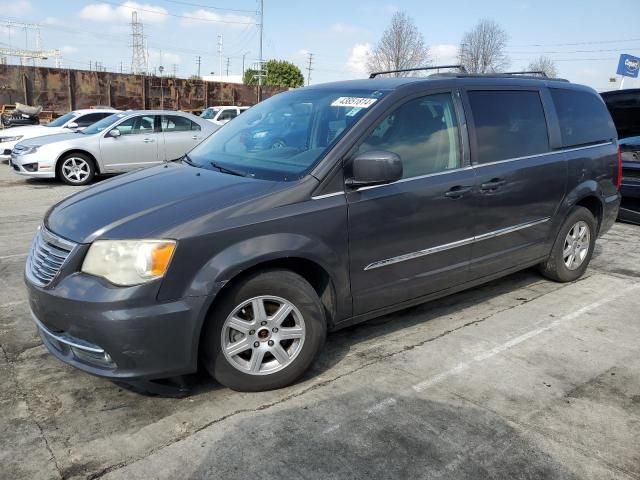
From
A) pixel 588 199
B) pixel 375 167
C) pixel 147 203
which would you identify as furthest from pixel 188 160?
pixel 588 199

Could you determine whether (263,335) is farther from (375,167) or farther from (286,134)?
(286,134)

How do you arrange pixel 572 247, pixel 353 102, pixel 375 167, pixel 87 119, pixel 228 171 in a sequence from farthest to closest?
pixel 87 119 → pixel 572 247 → pixel 353 102 → pixel 228 171 → pixel 375 167

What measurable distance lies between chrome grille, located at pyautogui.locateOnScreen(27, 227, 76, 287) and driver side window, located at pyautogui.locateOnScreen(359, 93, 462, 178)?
70.3 inches

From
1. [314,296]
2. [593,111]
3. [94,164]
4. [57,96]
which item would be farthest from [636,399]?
[57,96]

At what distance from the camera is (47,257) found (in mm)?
2982

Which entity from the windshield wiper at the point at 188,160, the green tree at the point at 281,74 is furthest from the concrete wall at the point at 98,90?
the green tree at the point at 281,74

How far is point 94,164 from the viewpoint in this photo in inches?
449

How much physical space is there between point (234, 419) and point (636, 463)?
1.98 meters

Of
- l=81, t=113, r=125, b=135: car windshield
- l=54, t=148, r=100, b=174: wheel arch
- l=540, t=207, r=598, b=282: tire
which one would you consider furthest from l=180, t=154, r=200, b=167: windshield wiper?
l=81, t=113, r=125, b=135: car windshield

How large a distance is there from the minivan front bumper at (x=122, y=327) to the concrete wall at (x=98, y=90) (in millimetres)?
24339

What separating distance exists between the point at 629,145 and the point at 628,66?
537 inches

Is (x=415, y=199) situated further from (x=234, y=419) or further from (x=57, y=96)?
(x=57, y=96)

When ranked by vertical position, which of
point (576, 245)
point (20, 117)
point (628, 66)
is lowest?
point (576, 245)

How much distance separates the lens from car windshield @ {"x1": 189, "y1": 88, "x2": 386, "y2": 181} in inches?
133
